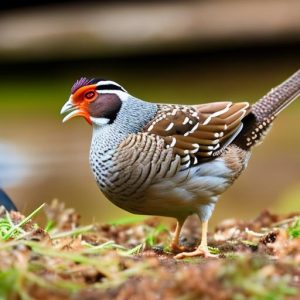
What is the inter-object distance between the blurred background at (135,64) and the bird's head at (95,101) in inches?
177

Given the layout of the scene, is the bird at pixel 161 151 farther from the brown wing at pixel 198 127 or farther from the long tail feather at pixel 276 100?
the long tail feather at pixel 276 100

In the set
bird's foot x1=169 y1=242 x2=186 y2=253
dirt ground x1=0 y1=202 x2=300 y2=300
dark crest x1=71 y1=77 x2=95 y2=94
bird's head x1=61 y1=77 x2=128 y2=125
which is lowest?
dirt ground x1=0 y1=202 x2=300 y2=300

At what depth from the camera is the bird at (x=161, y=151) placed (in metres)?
4.67

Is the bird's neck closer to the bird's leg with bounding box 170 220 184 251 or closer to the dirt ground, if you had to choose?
the bird's leg with bounding box 170 220 184 251

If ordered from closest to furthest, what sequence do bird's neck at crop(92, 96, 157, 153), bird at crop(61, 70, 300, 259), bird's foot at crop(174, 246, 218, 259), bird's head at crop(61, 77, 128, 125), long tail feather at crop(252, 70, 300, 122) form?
1. bird's foot at crop(174, 246, 218, 259)
2. bird at crop(61, 70, 300, 259)
3. bird's neck at crop(92, 96, 157, 153)
4. bird's head at crop(61, 77, 128, 125)
5. long tail feather at crop(252, 70, 300, 122)

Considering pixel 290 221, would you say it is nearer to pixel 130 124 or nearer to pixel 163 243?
pixel 163 243

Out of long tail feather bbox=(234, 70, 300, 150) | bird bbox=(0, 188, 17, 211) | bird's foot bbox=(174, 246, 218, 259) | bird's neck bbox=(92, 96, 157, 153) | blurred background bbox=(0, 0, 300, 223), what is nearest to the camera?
bird's foot bbox=(174, 246, 218, 259)

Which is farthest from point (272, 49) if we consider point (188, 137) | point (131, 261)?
point (131, 261)

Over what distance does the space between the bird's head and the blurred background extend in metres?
4.50

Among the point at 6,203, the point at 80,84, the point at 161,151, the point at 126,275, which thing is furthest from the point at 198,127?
the point at 126,275

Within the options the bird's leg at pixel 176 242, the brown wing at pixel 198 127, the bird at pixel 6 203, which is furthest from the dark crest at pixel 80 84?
the bird's leg at pixel 176 242

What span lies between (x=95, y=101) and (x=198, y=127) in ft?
1.84

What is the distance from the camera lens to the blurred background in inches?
397

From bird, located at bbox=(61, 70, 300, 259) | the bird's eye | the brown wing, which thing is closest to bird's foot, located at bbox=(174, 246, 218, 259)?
bird, located at bbox=(61, 70, 300, 259)
